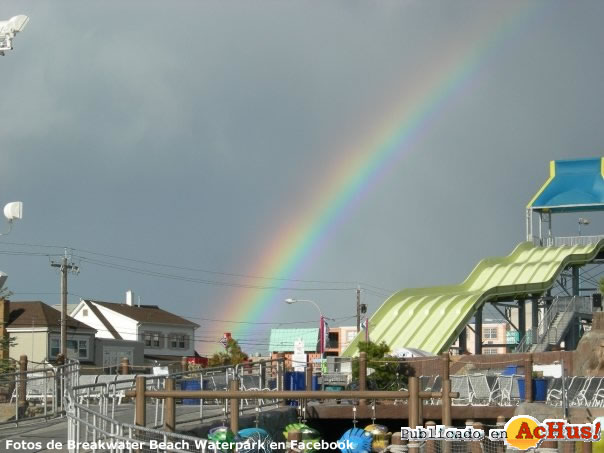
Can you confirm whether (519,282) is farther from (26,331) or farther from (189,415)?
(189,415)

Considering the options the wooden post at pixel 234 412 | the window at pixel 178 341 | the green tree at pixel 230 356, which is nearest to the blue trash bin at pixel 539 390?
the wooden post at pixel 234 412

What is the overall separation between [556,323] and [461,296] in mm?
8427

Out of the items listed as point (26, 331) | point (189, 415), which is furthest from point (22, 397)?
point (26, 331)

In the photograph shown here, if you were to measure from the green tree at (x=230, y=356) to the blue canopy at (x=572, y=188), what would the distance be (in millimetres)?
24614

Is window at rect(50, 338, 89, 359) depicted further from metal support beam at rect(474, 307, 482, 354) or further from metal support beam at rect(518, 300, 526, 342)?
metal support beam at rect(518, 300, 526, 342)

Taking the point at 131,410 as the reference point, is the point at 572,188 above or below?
above

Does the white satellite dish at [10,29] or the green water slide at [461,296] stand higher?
the white satellite dish at [10,29]

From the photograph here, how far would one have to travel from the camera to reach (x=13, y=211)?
3088 cm

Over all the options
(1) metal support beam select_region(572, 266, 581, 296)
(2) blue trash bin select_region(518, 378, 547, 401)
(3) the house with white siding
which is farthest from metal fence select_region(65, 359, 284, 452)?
(3) the house with white siding

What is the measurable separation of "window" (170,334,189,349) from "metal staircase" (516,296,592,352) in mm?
45091

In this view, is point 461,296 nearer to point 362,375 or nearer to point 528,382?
point 362,375

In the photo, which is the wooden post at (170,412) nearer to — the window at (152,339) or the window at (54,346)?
the window at (54,346)

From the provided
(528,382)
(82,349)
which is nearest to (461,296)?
(82,349)

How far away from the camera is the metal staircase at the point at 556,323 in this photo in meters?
63.2
